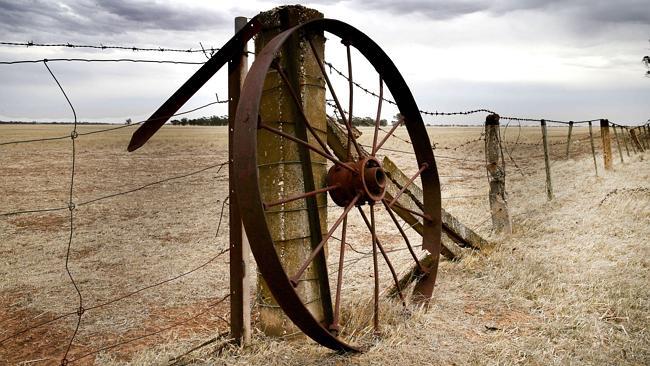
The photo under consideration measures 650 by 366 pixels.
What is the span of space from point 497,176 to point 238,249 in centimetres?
429

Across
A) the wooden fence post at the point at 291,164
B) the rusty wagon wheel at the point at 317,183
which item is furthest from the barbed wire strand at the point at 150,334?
the rusty wagon wheel at the point at 317,183

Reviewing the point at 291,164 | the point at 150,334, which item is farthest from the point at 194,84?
the point at 150,334

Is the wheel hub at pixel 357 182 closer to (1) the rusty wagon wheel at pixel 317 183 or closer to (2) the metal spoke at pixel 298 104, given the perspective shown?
(1) the rusty wagon wheel at pixel 317 183

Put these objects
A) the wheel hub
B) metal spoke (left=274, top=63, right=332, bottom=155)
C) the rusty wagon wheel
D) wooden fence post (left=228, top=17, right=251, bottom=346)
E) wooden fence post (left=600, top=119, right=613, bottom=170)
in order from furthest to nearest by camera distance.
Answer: wooden fence post (left=600, top=119, right=613, bottom=170) → the wheel hub → wooden fence post (left=228, top=17, right=251, bottom=346) → metal spoke (left=274, top=63, right=332, bottom=155) → the rusty wagon wheel

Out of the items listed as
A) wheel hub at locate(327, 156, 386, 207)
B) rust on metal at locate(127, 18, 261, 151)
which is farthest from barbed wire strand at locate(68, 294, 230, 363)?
rust on metal at locate(127, 18, 261, 151)

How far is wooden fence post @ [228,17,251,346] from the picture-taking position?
3307 mm

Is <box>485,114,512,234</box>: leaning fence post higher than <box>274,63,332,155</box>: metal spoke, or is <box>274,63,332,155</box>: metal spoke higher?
<box>274,63,332,155</box>: metal spoke

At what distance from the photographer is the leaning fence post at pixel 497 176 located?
6.46 meters

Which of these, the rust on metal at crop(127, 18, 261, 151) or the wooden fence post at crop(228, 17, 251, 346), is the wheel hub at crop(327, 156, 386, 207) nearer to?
the wooden fence post at crop(228, 17, 251, 346)

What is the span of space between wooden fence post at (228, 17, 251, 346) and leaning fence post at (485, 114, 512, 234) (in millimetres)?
4186

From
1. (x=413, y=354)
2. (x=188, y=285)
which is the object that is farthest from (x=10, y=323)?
(x=413, y=354)

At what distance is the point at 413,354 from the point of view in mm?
3236

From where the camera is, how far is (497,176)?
6457 millimetres

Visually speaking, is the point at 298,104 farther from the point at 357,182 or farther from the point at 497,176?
the point at 497,176
